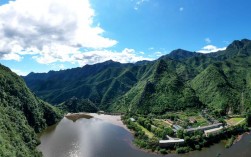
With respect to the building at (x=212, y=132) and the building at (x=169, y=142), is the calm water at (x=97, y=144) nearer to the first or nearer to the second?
the building at (x=169, y=142)

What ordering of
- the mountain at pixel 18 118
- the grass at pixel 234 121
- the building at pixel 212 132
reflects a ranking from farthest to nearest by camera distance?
the grass at pixel 234 121
the building at pixel 212 132
the mountain at pixel 18 118

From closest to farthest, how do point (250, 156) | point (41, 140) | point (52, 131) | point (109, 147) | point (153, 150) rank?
point (250, 156), point (153, 150), point (109, 147), point (41, 140), point (52, 131)

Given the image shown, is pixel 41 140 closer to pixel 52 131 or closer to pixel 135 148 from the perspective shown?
pixel 52 131

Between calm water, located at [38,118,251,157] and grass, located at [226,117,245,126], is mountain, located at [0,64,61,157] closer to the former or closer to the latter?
calm water, located at [38,118,251,157]

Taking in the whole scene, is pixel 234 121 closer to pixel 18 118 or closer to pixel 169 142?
pixel 169 142

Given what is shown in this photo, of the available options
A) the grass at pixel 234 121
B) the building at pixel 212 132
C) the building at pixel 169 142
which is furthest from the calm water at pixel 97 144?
the grass at pixel 234 121

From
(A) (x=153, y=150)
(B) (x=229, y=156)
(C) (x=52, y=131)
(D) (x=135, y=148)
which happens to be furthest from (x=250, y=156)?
(C) (x=52, y=131)

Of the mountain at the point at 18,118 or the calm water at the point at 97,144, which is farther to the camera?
the calm water at the point at 97,144
